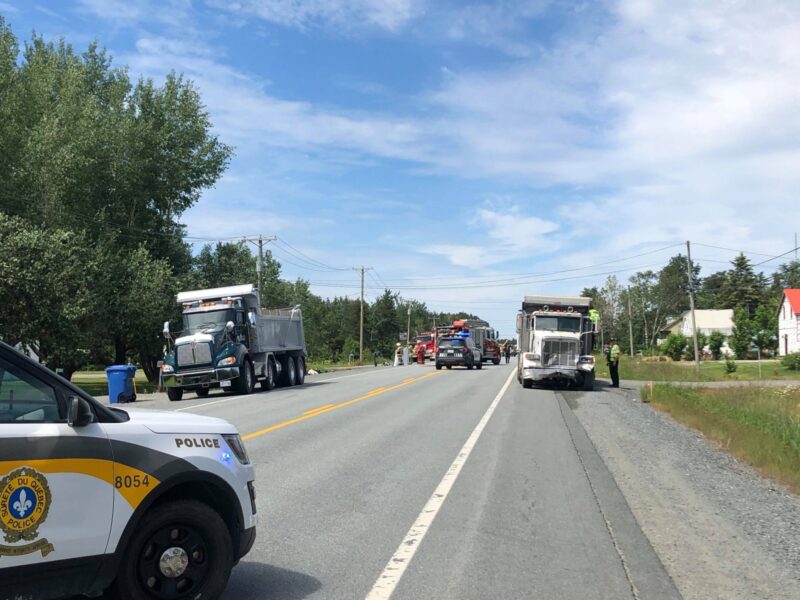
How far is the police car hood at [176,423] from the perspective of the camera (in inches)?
175

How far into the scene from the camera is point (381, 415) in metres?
16.2

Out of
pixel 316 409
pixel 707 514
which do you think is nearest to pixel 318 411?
pixel 316 409

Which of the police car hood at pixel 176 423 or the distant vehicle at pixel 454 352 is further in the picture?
the distant vehicle at pixel 454 352

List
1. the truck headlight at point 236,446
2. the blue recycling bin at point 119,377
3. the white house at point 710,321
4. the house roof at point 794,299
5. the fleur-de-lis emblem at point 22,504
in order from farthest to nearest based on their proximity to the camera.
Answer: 1. the white house at point 710,321
2. the house roof at point 794,299
3. the blue recycling bin at point 119,377
4. the truck headlight at point 236,446
5. the fleur-de-lis emblem at point 22,504

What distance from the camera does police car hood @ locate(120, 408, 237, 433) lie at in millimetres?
4448

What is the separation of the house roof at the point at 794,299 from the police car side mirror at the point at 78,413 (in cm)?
8355

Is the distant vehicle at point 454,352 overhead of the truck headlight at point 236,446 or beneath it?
overhead

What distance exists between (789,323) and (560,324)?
64.4 meters

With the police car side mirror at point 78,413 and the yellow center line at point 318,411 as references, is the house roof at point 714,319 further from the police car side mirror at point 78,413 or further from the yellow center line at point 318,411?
the police car side mirror at point 78,413

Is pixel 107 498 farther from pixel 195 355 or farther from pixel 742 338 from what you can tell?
pixel 742 338

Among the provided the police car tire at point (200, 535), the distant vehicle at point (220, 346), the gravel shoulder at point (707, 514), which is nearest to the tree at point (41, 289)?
the distant vehicle at point (220, 346)

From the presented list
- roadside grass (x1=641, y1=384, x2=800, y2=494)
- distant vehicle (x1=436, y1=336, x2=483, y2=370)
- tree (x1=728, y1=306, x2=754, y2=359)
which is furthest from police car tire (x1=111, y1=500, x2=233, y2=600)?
tree (x1=728, y1=306, x2=754, y2=359)

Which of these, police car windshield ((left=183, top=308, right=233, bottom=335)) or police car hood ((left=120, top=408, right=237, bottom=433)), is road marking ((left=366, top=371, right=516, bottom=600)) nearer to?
police car hood ((left=120, top=408, right=237, bottom=433))

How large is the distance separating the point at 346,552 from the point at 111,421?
251cm
